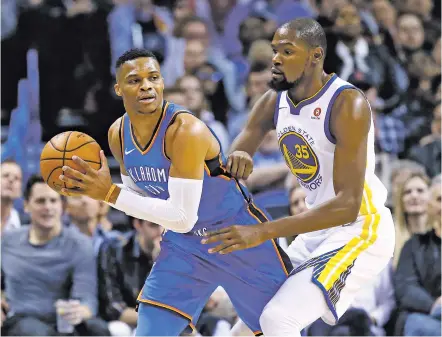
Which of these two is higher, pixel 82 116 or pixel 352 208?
pixel 82 116

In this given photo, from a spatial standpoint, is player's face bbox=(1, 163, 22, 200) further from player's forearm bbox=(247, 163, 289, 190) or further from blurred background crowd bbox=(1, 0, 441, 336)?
player's forearm bbox=(247, 163, 289, 190)

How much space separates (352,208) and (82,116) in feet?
13.0

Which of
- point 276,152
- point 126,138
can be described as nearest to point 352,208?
point 126,138

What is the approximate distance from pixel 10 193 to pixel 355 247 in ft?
11.0

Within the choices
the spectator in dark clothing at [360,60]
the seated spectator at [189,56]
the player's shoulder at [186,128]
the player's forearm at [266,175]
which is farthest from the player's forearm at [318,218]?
the spectator in dark clothing at [360,60]

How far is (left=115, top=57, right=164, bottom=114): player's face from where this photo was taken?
4121mm

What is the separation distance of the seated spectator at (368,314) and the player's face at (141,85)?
2.59 metres

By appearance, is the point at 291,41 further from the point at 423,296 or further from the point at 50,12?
the point at 50,12

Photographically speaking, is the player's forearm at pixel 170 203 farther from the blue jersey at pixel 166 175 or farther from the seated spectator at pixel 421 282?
the seated spectator at pixel 421 282

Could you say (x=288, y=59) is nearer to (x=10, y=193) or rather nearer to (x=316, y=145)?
(x=316, y=145)

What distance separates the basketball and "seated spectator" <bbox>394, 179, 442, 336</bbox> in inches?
119

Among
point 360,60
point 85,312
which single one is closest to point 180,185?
point 85,312

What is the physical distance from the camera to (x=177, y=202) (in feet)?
13.4

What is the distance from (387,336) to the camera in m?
6.26
